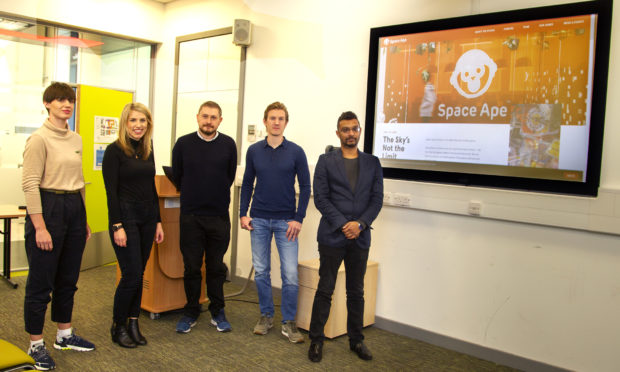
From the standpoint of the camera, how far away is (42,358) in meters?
2.81

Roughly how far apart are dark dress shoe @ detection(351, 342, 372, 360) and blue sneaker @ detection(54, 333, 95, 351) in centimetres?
165

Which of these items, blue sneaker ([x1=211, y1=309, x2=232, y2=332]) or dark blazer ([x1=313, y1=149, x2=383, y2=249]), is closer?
dark blazer ([x1=313, y1=149, x2=383, y2=249])

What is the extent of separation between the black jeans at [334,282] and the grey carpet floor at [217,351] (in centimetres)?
24

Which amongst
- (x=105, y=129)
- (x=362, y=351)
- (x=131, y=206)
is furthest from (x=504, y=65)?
(x=105, y=129)

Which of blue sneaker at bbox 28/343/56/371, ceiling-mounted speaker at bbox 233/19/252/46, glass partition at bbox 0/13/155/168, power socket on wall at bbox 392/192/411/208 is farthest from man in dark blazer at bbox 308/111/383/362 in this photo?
Result: glass partition at bbox 0/13/155/168

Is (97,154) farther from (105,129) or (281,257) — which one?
(281,257)

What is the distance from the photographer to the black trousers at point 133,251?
10.2ft

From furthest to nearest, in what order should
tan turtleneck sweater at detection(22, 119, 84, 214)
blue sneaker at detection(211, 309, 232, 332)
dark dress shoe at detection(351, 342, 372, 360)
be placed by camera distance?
1. blue sneaker at detection(211, 309, 232, 332)
2. dark dress shoe at detection(351, 342, 372, 360)
3. tan turtleneck sweater at detection(22, 119, 84, 214)

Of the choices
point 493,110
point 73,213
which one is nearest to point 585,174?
point 493,110

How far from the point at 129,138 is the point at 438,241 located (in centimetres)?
214

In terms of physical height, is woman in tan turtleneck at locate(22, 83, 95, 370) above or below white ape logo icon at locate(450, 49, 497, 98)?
below

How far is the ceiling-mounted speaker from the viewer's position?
15.4 ft

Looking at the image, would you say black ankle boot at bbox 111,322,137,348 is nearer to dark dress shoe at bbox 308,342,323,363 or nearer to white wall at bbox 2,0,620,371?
dark dress shoe at bbox 308,342,323,363

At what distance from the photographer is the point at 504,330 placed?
3.21 metres
